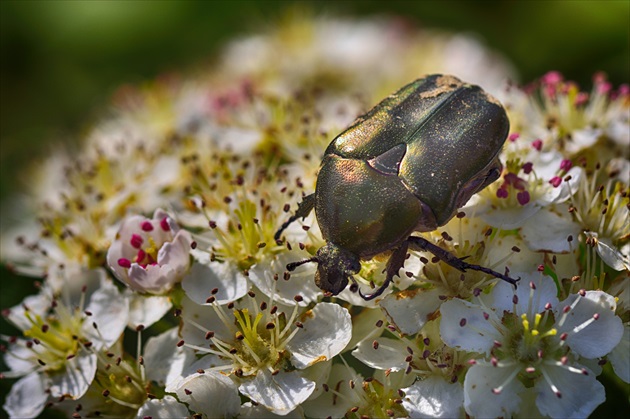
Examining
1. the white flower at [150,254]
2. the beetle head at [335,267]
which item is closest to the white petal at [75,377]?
the white flower at [150,254]

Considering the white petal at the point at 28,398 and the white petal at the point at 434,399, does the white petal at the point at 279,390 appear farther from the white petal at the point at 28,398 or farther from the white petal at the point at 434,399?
the white petal at the point at 28,398

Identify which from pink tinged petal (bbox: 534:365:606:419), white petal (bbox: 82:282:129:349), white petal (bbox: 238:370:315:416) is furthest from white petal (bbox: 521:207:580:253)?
white petal (bbox: 82:282:129:349)

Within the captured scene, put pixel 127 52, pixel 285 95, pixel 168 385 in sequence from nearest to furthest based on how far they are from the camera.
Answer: pixel 168 385
pixel 285 95
pixel 127 52

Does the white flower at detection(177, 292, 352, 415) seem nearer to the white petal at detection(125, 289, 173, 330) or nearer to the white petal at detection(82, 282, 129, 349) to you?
the white petal at detection(125, 289, 173, 330)

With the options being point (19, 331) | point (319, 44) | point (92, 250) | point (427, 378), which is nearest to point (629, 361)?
point (427, 378)

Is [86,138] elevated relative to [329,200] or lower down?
lower down

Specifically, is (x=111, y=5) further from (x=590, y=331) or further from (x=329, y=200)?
(x=590, y=331)
